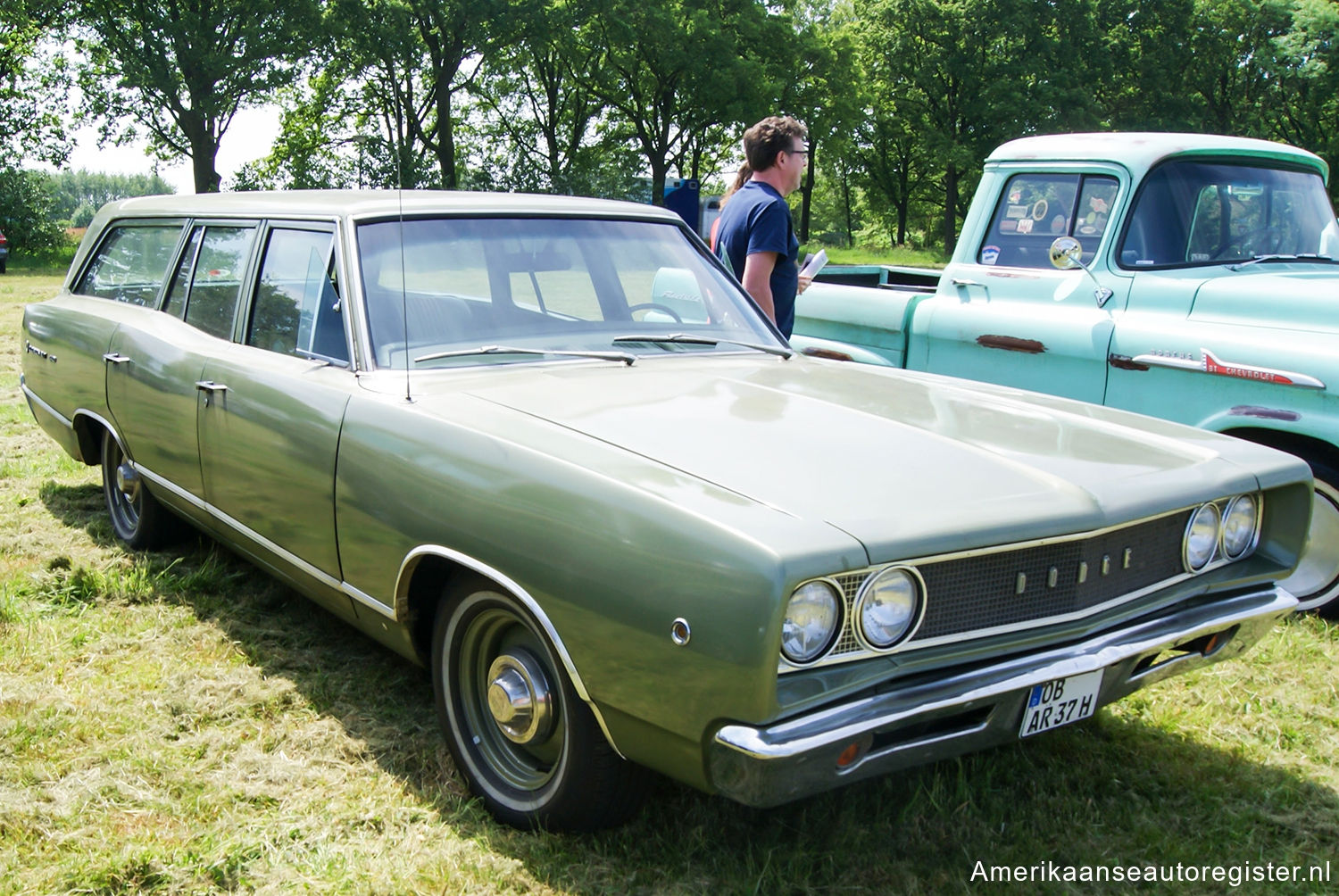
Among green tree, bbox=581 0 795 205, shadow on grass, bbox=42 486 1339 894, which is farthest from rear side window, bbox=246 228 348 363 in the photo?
green tree, bbox=581 0 795 205

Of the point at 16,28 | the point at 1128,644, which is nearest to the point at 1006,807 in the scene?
the point at 1128,644

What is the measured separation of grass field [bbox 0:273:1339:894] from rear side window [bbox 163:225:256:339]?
3.57 ft

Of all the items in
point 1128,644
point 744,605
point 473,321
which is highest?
point 473,321

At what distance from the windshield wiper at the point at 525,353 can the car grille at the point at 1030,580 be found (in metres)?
1.35

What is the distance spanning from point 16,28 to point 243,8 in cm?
691

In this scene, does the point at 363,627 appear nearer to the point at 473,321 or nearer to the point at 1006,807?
the point at 473,321

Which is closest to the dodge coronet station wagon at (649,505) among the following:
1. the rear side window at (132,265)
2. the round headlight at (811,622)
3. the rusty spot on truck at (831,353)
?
the round headlight at (811,622)

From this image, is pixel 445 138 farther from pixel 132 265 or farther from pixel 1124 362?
pixel 1124 362

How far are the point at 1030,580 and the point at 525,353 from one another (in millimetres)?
1569

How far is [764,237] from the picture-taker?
4.70 metres

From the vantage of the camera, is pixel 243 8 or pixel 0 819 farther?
pixel 243 8

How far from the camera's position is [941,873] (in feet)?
8.30

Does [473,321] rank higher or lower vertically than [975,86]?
lower

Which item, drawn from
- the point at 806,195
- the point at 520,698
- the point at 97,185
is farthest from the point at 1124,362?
the point at 97,185
